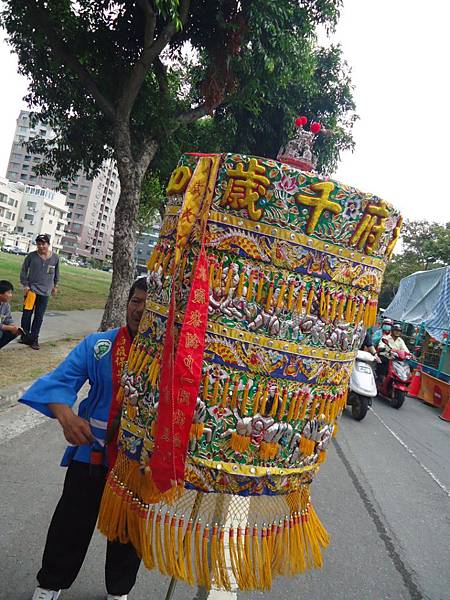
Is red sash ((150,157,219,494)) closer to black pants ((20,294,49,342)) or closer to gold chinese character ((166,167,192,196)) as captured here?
gold chinese character ((166,167,192,196))

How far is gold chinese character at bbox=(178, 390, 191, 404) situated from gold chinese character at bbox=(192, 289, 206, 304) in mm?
247

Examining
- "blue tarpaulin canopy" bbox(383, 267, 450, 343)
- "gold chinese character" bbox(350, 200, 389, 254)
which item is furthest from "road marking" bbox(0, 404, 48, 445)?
"blue tarpaulin canopy" bbox(383, 267, 450, 343)

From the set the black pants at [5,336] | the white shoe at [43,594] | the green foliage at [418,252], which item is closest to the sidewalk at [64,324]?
the black pants at [5,336]

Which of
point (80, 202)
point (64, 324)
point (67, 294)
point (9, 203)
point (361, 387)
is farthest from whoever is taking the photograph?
point (80, 202)

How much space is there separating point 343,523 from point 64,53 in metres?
7.43

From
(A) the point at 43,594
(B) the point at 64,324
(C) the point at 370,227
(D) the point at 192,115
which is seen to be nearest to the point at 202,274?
(C) the point at 370,227

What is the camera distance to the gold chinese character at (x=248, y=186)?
131 centimetres

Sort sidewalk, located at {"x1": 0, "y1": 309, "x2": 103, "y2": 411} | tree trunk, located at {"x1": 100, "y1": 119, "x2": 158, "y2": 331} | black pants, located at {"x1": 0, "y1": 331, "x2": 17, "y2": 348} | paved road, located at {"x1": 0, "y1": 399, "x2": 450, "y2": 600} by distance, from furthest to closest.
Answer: tree trunk, located at {"x1": 100, "y1": 119, "x2": 158, "y2": 331} → black pants, located at {"x1": 0, "y1": 331, "x2": 17, "y2": 348} → sidewalk, located at {"x1": 0, "y1": 309, "x2": 103, "y2": 411} → paved road, located at {"x1": 0, "y1": 399, "x2": 450, "y2": 600}

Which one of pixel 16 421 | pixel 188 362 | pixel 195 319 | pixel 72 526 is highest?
pixel 195 319

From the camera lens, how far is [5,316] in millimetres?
5301

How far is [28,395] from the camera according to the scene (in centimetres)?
182

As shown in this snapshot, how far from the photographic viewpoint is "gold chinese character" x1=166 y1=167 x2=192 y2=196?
145 cm

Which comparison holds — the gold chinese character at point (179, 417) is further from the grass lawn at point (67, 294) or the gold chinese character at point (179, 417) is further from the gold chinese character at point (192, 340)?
the grass lawn at point (67, 294)

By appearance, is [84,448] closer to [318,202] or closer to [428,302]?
[318,202]
